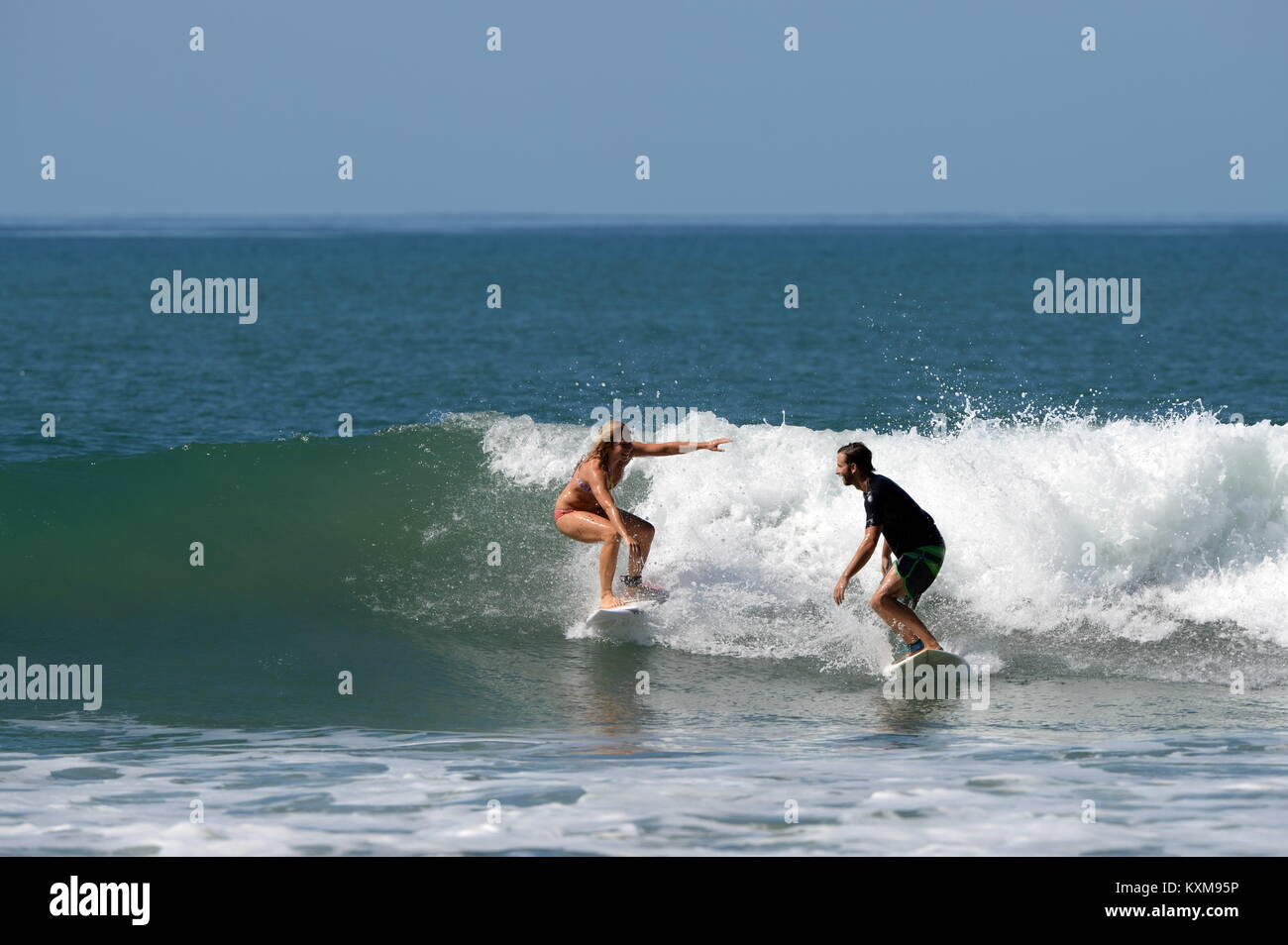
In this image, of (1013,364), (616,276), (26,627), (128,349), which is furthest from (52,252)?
(26,627)

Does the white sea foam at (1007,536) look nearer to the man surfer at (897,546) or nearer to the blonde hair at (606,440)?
the man surfer at (897,546)

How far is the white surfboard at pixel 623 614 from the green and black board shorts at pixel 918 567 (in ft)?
6.78

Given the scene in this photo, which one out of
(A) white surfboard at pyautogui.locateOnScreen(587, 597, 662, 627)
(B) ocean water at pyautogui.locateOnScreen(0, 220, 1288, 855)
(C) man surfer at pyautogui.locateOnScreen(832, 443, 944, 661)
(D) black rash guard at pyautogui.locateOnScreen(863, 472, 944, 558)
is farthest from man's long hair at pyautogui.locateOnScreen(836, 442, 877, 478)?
(A) white surfboard at pyautogui.locateOnScreen(587, 597, 662, 627)

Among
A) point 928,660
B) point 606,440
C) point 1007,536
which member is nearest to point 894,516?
point 928,660

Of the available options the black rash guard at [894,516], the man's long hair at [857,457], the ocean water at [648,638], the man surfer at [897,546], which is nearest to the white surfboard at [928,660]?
the man surfer at [897,546]

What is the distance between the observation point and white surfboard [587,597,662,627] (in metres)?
11.2

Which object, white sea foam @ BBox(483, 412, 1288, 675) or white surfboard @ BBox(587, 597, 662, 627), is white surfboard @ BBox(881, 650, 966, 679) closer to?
white sea foam @ BBox(483, 412, 1288, 675)

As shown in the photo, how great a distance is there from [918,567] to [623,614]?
2383 mm

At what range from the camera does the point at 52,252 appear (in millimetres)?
116250

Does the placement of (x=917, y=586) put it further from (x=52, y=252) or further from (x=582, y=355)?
(x=52, y=252)

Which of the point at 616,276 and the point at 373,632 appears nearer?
the point at 373,632

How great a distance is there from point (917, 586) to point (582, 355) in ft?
83.6

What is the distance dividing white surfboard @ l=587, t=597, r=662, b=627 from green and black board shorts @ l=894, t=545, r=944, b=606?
2.07m

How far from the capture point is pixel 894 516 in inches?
398
